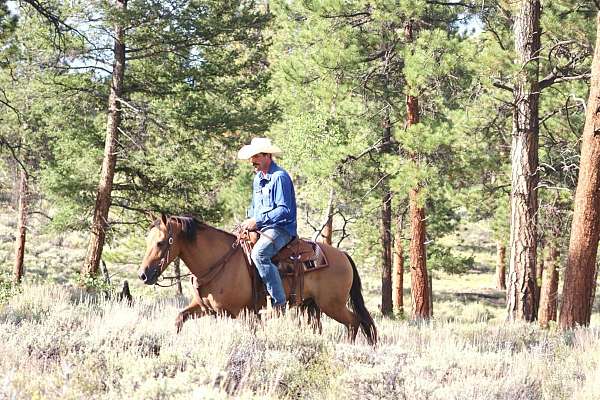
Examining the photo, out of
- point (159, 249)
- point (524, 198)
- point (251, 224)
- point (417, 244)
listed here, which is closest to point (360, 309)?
point (251, 224)

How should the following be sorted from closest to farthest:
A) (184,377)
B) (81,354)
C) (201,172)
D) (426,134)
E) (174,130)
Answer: (184,377)
(81,354)
(426,134)
(174,130)
(201,172)

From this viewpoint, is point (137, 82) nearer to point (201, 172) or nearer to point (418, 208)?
point (201, 172)

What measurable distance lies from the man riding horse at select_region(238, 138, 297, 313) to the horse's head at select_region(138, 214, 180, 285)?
33.5 inches

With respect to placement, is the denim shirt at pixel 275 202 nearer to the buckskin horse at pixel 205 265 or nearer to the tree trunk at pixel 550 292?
the buckskin horse at pixel 205 265

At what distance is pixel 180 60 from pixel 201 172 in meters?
2.66

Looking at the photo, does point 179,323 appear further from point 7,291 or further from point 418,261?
point 418,261

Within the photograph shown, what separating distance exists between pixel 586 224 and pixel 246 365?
6.70 m

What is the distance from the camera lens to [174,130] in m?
15.1

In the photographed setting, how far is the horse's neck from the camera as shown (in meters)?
7.72

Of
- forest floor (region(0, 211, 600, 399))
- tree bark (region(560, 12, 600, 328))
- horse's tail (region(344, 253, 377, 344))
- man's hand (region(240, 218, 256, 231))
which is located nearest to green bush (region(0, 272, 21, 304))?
forest floor (region(0, 211, 600, 399))

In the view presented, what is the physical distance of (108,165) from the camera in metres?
15.3

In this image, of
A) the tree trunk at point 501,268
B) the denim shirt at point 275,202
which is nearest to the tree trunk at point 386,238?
the denim shirt at point 275,202

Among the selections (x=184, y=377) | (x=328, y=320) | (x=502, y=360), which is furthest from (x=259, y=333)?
(x=328, y=320)

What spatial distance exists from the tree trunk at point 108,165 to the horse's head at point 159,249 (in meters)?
7.96
